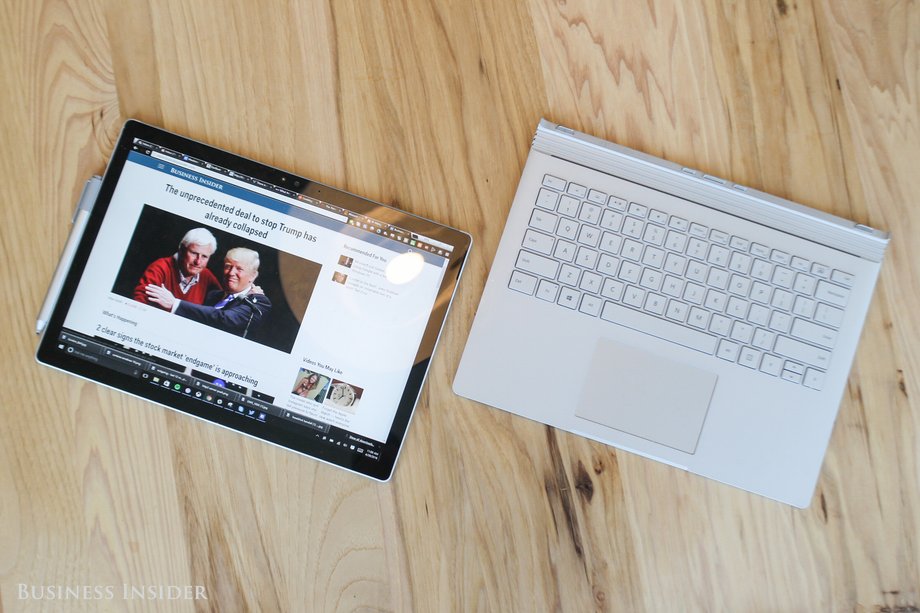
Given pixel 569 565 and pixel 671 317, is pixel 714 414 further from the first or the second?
pixel 569 565

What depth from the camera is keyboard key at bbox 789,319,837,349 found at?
76 cm

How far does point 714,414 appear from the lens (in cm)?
76

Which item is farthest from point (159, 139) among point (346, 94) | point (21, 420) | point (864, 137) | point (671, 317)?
point (864, 137)

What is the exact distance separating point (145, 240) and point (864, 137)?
0.90 metres

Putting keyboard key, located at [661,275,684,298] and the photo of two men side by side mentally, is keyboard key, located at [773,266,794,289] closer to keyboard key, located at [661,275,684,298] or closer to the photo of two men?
keyboard key, located at [661,275,684,298]

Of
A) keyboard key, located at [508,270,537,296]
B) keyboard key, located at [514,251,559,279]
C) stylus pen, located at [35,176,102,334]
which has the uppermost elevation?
keyboard key, located at [514,251,559,279]

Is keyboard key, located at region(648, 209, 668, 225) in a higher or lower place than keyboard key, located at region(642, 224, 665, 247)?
higher

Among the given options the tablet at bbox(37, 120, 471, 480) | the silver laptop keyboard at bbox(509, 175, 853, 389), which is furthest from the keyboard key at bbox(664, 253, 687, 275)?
the tablet at bbox(37, 120, 471, 480)

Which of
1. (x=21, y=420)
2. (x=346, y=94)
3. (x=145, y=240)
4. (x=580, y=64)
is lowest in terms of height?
(x=21, y=420)

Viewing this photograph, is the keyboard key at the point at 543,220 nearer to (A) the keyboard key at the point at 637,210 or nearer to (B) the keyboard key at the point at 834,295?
(A) the keyboard key at the point at 637,210

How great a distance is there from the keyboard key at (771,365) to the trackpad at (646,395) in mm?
63

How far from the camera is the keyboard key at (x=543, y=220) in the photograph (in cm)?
77

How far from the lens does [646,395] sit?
0.76 m

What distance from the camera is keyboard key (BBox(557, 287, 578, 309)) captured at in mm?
762
